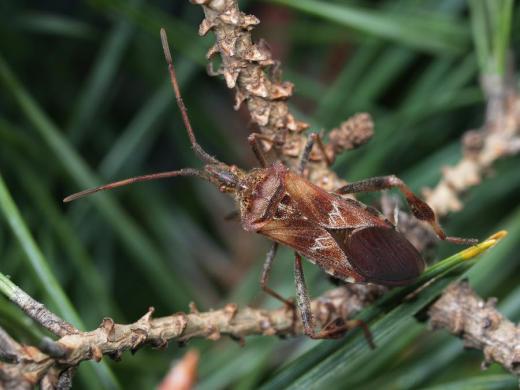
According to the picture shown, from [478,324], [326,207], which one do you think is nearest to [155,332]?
[478,324]

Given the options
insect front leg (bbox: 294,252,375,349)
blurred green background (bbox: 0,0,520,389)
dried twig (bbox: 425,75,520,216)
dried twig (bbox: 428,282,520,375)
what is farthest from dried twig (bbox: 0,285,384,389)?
dried twig (bbox: 425,75,520,216)

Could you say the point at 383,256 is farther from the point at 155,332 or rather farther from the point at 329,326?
the point at 155,332

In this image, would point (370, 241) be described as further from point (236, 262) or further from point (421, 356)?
point (236, 262)

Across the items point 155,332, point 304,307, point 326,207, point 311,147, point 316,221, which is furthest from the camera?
point 316,221

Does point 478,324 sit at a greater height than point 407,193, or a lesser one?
lesser

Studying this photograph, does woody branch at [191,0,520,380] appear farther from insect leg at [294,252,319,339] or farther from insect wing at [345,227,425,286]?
insect leg at [294,252,319,339]

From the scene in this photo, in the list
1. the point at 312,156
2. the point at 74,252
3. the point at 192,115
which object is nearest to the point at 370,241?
the point at 312,156
